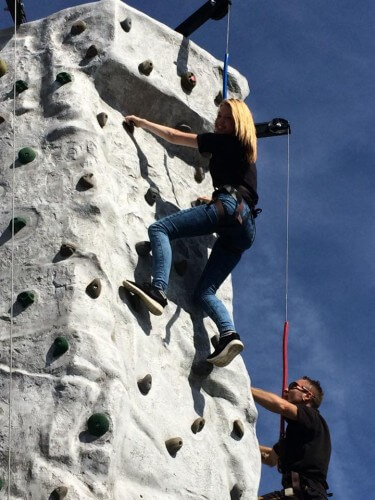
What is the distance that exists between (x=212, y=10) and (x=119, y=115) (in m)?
1.23

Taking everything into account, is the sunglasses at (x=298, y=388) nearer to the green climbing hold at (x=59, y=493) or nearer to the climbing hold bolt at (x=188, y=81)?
the climbing hold bolt at (x=188, y=81)

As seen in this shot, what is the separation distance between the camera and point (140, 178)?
32.2ft

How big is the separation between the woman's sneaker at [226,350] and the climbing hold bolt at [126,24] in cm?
226

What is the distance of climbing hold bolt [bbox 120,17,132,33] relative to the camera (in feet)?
33.5

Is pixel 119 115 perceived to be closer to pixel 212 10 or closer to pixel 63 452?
pixel 212 10

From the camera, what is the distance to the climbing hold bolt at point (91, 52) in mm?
9984

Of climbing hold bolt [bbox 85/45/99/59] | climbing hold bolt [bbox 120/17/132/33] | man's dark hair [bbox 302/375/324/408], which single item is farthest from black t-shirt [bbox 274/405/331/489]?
climbing hold bolt [bbox 120/17/132/33]

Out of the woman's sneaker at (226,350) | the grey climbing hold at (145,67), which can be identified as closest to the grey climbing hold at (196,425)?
the woman's sneaker at (226,350)

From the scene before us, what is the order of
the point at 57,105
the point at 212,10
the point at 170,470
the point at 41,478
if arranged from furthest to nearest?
the point at 212,10, the point at 57,105, the point at 170,470, the point at 41,478

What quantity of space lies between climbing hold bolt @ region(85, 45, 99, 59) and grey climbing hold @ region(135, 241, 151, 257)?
1380mm

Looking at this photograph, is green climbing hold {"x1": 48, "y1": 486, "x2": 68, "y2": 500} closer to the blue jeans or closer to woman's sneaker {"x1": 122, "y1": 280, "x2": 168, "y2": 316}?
woman's sneaker {"x1": 122, "y1": 280, "x2": 168, "y2": 316}

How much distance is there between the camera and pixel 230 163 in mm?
9695

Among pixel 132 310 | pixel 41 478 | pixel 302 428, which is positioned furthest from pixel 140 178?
pixel 41 478

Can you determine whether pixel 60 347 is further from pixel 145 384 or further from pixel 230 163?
pixel 230 163
